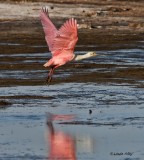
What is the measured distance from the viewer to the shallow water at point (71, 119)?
1147cm

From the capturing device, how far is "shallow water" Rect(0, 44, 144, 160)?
11469 mm

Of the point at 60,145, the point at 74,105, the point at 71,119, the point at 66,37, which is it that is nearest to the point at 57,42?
the point at 66,37

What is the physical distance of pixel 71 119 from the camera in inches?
544

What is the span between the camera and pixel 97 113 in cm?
1438

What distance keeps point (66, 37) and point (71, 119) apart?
1446 mm

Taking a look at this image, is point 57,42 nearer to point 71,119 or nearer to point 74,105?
point 74,105

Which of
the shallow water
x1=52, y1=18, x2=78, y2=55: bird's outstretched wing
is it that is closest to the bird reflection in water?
the shallow water

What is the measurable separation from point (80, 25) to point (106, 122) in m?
17.4

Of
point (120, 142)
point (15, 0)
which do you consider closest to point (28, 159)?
point (120, 142)

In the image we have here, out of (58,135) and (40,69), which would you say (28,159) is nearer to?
(58,135)

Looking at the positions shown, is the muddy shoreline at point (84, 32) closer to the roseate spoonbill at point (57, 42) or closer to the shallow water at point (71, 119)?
the shallow water at point (71, 119)

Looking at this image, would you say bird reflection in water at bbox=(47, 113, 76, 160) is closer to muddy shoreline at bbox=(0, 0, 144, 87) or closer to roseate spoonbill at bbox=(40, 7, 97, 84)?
roseate spoonbill at bbox=(40, 7, 97, 84)

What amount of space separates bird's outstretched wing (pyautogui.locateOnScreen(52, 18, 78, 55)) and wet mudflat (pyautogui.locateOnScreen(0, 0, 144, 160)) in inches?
37.8

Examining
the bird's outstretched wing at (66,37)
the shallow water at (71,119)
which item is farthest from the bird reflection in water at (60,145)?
the bird's outstretched wing at (66,37)
